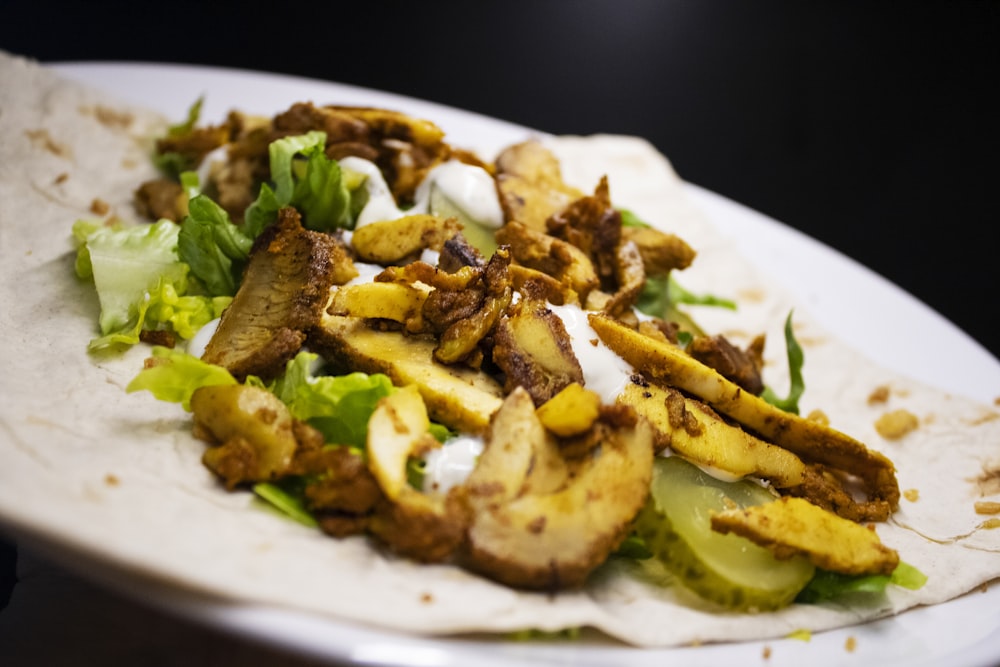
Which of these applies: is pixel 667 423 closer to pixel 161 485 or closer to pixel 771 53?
pixel 161 485

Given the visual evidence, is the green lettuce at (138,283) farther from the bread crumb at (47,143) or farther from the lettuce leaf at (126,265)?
the bread crumb at (47,143)

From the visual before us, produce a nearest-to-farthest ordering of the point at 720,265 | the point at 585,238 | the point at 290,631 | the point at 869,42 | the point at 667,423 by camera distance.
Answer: the point at 290,631 < the point at 667,423 < the point at 585,238 < the point at 720,265 < the point at 869,42

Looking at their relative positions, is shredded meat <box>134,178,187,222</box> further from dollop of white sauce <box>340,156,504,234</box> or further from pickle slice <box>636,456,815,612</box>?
pickle slice <box>636,456,815,612</box>

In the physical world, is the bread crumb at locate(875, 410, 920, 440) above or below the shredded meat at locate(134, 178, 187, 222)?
above

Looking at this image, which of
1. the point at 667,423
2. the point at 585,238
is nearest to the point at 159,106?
the point at 585,238

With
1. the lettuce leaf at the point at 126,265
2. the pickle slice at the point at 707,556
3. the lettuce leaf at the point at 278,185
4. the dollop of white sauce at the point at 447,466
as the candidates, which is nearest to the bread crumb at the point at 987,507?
the pickle slice at the point at 707,556

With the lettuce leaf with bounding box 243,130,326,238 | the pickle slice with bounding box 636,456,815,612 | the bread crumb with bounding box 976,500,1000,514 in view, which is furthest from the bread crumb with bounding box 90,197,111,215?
the bread crumb with bounding box 976,500,1000,514

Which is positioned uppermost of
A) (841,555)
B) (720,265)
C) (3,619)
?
(841,555)
